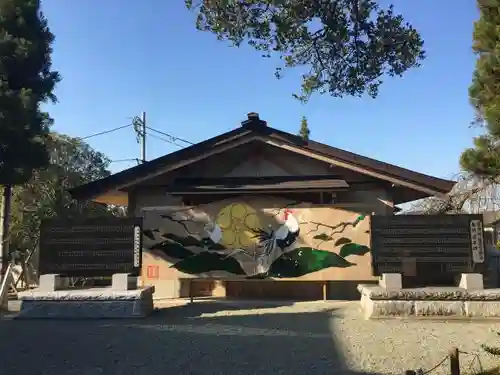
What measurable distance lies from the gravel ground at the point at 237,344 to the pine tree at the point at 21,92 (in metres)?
4.83

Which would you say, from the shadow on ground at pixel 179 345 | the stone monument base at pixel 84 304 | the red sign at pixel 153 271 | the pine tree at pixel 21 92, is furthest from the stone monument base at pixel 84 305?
the pine tree at pixel 21 92

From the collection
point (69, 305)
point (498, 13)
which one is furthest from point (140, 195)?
point (498, 13)

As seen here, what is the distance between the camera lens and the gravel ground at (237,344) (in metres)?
6.65

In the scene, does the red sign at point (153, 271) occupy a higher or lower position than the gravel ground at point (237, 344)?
higher

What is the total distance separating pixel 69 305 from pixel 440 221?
8030 millimetres

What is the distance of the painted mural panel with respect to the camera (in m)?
12.4

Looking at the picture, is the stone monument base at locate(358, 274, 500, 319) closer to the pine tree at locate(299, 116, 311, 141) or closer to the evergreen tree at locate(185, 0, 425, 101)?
the evergreen tree at locate(185, 0, 425, 101)

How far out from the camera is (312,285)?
13297 millimetres

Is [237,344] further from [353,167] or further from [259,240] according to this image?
[353,167]

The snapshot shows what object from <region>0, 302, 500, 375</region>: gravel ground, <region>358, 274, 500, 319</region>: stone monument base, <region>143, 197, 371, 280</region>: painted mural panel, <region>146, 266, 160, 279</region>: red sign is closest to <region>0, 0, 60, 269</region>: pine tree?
<region>143, 197, 371, 280</region>: painted mural panel

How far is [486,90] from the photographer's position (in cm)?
1148

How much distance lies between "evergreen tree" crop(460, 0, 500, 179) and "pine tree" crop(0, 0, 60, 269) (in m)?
11.5

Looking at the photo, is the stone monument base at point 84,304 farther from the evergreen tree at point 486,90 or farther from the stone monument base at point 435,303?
the evergreen tree at point 486,90

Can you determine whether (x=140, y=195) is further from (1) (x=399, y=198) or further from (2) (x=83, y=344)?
(1) (x=399, y=198)
